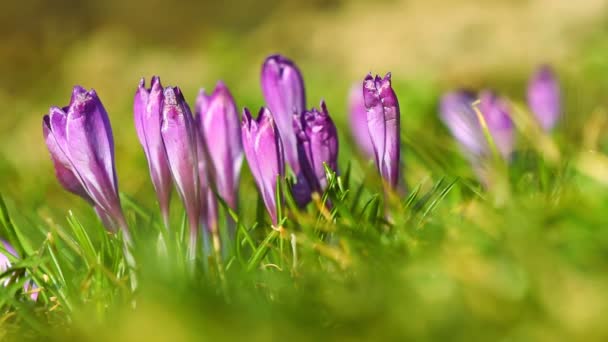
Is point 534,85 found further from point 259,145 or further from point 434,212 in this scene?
point 259,145

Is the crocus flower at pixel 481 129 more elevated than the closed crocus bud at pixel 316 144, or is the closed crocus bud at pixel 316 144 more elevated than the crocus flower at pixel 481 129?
the closed crocus bud at pixel 316 144

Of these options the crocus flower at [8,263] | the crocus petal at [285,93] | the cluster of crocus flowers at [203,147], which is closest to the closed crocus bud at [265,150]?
the cluster of crocus flowers at [203,147]

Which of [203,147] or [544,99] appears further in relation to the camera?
[544,99]

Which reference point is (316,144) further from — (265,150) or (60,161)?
(60,161)

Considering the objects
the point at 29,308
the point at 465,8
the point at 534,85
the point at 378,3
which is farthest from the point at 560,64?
the point at 29,308

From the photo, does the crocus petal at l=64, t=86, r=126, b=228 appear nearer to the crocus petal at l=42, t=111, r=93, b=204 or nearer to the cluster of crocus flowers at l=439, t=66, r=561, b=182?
the crocus petal at l=42, t=111, r=93, b=204

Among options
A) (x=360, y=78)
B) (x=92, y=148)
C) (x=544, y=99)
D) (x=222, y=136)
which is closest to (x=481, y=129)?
(x=544, y=99)

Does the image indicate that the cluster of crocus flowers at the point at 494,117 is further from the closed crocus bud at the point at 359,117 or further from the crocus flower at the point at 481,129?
the closed crocus bud at the point at 359,117
